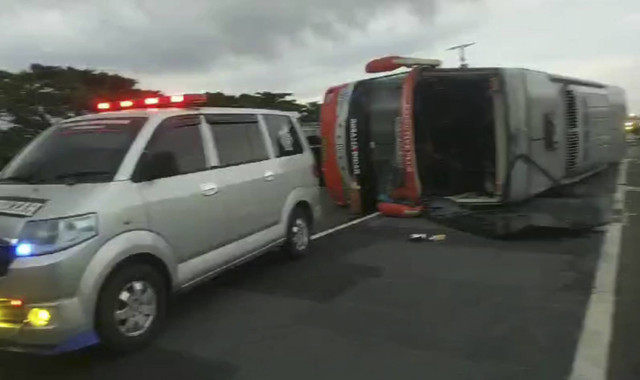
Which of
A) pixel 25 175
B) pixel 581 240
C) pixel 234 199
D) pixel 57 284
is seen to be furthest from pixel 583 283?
pixel 25 175

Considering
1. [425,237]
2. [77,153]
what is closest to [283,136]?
[425,237]

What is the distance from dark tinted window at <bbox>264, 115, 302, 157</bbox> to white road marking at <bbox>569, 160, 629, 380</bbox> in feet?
12.2

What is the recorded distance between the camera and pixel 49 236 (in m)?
4.02

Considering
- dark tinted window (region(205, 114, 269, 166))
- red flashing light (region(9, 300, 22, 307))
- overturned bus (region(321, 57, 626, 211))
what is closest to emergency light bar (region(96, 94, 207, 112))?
dark tinted window (region(205, 114, 269, 166))

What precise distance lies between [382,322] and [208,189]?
6.40ft

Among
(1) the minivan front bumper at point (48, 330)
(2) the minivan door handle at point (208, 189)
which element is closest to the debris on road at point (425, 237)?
(2) the minivan door handle at point (208, 189)

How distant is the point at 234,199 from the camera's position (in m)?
5.79

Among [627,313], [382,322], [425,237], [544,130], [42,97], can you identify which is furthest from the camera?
[42,97]

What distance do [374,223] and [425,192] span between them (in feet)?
5.44

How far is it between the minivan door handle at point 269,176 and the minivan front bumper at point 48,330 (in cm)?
285

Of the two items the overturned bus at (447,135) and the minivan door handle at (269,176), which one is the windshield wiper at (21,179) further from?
the overturned bus at (447,135)

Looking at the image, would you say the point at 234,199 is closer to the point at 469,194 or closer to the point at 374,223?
the point at 374,223

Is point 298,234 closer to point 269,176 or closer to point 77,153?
point 269,176

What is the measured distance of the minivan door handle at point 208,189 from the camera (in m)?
5.33
